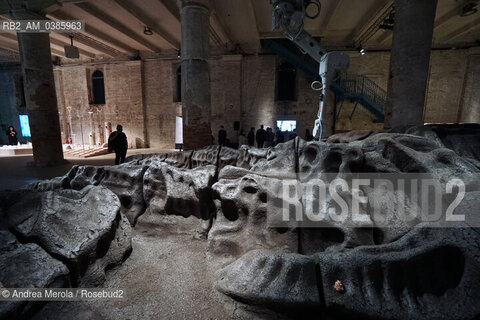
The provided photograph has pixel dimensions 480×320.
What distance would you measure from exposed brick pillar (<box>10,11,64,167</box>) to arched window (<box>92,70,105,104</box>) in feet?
27.6

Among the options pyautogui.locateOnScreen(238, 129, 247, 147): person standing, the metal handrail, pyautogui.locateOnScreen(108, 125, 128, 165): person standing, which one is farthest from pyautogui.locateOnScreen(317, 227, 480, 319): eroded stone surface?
the metal handrail

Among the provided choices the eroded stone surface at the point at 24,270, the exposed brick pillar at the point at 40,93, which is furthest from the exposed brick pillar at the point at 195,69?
the eroded stone surface at the point at 24,270

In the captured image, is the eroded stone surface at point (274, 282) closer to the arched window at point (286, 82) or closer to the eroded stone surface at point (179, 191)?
the eroded stone surface at point (179, 191)

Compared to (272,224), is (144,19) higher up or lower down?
higher up

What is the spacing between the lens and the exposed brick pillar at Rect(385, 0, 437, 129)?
4.78 meters

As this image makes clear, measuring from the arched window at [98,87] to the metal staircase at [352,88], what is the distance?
10788 mm

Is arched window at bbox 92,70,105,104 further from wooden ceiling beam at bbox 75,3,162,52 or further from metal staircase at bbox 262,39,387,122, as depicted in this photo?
metal staircase at bbox 262,39,387,122

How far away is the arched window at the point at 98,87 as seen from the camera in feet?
47.9

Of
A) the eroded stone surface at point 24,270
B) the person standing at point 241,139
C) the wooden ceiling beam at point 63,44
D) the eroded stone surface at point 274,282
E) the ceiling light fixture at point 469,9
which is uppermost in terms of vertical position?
the ceiling light fixture at point 469,9

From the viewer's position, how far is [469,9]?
8.12 metres

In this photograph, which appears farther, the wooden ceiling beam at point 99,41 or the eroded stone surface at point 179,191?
the wooden ceiling beam at point 99,41

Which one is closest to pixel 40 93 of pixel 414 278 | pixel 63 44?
pixel 63 44

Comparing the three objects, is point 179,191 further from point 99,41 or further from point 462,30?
point 462,30

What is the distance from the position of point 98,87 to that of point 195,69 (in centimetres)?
1199
